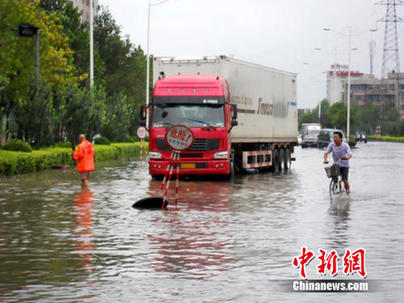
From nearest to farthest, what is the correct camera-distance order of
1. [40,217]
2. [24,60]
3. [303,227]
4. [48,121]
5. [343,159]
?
1. [303,227]
2. [40,217]
3. [343,159]
4. [48,121]
5. [24,60]

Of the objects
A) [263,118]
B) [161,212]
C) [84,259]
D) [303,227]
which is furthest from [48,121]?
[84,259]

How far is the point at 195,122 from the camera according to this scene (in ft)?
96.6

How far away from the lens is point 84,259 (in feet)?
38.9

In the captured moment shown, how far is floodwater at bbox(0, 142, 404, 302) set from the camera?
9.62 metres

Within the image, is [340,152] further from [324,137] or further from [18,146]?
[324,137]

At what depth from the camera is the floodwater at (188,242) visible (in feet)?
31.6

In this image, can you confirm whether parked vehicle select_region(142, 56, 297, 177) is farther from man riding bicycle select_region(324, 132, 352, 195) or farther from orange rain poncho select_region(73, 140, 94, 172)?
man riding bicycle select_region(324, 132, 352, 195)

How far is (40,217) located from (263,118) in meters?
19.7

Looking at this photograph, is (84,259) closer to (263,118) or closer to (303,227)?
(303,227)

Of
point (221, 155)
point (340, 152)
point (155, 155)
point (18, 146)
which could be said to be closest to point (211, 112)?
point (221, 155)

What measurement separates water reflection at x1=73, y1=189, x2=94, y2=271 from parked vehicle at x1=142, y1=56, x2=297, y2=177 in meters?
5.90

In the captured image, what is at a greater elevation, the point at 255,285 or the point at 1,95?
the point at 1,95

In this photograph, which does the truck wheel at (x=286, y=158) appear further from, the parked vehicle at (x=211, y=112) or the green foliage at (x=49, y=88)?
the green foliage at (x=49, y=88)

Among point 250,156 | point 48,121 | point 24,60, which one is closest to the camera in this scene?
point 250,156
